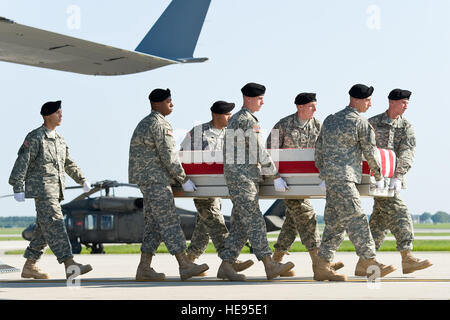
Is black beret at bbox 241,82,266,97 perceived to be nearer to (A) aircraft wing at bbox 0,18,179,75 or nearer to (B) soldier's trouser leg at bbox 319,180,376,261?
(B) soldier's trouser leg at bbox 319,180,376,261

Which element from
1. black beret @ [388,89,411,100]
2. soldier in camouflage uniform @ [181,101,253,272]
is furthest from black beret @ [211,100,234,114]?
black beret @ [388,89,411,100]

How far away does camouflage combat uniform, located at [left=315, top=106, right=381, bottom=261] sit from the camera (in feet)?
26.8

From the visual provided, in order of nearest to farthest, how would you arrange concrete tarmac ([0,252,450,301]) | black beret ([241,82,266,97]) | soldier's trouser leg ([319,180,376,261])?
concrete tarmac ([0,252,450,301])
soldier's trouser leg ([319,180,376,261])
black beret ([241,82,266,97])

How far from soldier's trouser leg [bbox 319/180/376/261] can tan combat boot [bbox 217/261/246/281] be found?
950 mm

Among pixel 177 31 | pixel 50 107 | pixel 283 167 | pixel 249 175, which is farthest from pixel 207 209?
pixel 177 31

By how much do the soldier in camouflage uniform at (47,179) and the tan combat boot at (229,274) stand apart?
1.51 meters

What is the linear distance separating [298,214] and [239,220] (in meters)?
0.93

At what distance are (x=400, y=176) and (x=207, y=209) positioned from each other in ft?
7.44

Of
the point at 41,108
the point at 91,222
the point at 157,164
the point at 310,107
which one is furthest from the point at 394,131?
the point at 91,222

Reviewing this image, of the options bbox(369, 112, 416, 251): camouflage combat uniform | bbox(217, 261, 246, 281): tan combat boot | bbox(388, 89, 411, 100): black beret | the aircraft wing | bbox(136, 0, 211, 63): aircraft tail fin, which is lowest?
bbox(217, 261, 246, 281): tan combat boot

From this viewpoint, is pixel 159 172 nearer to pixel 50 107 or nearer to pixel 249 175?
pixel 249 175

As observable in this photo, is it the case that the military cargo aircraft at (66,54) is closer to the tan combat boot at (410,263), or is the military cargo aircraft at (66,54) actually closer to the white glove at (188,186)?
the white glove at (188,186)

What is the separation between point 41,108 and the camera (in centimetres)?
956

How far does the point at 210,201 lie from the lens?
375 inches
